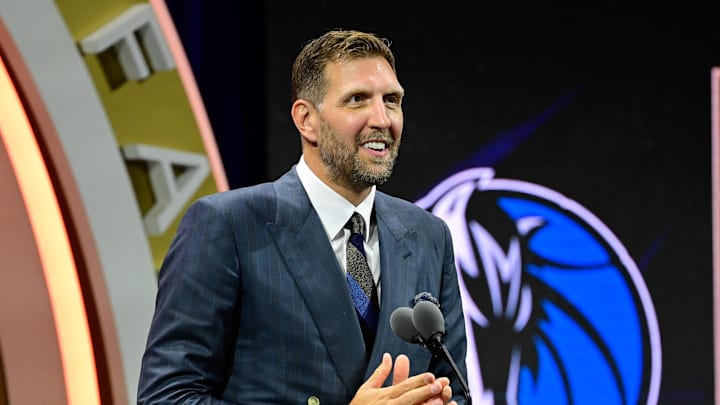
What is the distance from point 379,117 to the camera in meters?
1.87

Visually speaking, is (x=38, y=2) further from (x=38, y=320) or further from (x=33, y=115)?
(x=38, y=320)

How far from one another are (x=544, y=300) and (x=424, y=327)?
276cm

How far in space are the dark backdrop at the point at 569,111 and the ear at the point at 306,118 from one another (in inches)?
71.2

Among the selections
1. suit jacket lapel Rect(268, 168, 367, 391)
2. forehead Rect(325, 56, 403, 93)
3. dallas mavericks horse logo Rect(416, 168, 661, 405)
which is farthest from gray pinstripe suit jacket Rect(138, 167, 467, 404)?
dallas mavericks horse logo Rect(416, 168, 661, 405)

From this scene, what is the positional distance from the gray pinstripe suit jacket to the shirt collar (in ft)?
0.10

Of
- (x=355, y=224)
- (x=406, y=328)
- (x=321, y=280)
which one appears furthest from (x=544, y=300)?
(x=406, y=328)

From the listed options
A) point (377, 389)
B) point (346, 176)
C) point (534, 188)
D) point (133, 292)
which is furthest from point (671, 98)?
point (377, 389)

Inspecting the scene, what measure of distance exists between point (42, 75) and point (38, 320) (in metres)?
0.64

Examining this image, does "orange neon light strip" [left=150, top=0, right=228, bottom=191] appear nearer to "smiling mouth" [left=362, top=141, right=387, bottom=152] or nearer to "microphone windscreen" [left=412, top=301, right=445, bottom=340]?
"smiling mouth" [left=362, top=141, right=387, bottom=152]

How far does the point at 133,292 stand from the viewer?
Answer: 2.84 metres

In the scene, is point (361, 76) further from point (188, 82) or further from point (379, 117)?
point (188, 82)

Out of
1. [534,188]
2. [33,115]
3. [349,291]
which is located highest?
[33,115]

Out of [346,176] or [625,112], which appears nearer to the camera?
[346,176]

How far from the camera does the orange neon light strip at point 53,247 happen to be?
8.41 feet
